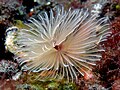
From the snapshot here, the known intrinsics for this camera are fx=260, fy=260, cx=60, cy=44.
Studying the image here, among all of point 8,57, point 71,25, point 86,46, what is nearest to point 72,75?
point 86,46

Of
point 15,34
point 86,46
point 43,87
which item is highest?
point 15,34

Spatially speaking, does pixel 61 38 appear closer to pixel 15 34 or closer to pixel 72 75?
pixel 72 75

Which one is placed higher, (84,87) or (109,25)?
(109,25)

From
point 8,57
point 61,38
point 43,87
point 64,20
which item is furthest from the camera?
point 8,57

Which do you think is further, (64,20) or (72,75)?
(64,20)

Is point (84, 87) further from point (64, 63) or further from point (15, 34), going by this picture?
point (15, 34)

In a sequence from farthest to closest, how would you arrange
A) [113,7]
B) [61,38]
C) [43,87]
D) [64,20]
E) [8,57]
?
[113,7]
[8,57]
[64,20]
[61,38]
[43,87]
